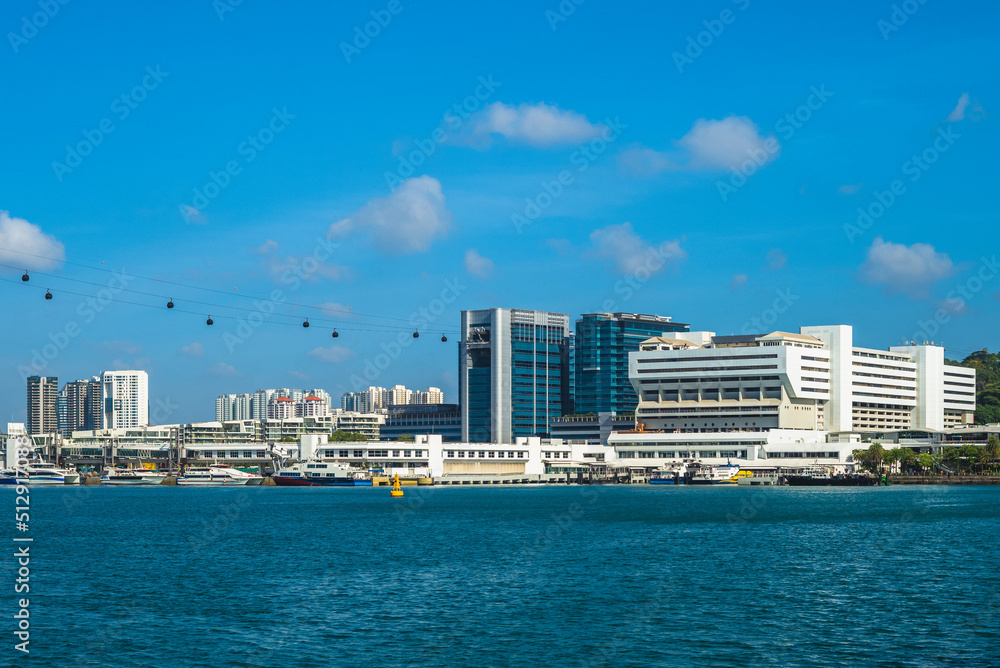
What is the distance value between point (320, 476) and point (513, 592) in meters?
142

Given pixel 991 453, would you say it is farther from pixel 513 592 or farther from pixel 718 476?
pixel 513 592

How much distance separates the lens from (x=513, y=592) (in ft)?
166

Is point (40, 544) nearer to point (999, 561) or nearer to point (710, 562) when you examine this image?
point (710, 562)

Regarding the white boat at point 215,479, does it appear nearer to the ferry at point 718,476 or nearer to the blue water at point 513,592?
the ferry at point 718,476

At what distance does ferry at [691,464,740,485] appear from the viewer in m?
194

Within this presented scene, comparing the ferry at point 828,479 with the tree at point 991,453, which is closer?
the ferry at point 828,479

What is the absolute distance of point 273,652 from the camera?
37719mm

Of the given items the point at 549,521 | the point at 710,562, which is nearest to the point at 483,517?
the point at 549,521

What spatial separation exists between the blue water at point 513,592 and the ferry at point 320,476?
94.5 meters

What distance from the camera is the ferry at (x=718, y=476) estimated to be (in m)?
194

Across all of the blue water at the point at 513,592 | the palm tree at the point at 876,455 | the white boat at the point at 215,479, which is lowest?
the white boat at the point at 215,479

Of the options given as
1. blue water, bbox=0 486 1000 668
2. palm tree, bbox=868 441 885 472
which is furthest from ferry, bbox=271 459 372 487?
blue water, bbox=0 486 1000 668

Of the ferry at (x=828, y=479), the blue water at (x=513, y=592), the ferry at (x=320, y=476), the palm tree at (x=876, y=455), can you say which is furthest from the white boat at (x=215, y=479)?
the palm tree at (x=876, y=455)

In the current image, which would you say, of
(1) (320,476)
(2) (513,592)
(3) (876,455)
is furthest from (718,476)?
(2) (513,592)
